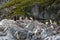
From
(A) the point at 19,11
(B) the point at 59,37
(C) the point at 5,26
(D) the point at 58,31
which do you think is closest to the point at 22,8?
(A) the point at 19,11

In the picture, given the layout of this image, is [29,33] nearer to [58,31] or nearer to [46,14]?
[58,31]

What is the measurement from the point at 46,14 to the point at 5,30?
215 inches

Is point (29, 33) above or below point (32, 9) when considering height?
below

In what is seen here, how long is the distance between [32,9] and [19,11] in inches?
65.3

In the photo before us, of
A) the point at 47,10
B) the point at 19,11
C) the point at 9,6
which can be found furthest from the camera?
the point at 9,6

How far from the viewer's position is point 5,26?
26.4m

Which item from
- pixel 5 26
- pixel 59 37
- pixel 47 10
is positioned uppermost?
pixel 47 10

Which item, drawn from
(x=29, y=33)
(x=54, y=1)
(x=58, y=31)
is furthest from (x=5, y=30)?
(x=54, y=1)

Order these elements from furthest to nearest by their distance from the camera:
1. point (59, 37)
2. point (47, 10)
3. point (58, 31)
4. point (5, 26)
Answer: point (47, 10)
point (5, 26)
point (58, 31)
point (59, 37)

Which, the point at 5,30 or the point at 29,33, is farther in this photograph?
the point at 5,30

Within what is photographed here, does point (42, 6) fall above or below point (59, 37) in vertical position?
above

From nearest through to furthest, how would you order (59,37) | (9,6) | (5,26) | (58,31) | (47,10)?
1. (59,37)
2. (58,31)
3. (5,26)
4. (47,10)
5. (9,6)

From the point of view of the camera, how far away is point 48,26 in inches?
975

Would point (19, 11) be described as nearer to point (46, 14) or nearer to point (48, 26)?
point (46, 14)
